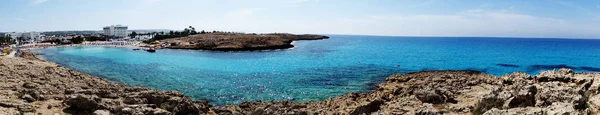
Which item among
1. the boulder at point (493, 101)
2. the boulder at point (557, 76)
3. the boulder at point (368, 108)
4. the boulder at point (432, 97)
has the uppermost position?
the boulder at point (557, 76)

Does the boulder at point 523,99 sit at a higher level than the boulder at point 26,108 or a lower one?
higher

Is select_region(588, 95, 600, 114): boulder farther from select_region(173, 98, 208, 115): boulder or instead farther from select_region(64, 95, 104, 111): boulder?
select_region(64, 95, 104, 111): boulder

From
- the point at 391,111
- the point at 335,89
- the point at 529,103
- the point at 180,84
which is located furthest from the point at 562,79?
the point at 180,84

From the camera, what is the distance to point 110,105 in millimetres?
13188

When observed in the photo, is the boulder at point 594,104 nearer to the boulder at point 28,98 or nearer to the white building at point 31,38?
the boulder at point 28,98

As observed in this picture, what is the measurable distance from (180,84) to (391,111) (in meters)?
21.6

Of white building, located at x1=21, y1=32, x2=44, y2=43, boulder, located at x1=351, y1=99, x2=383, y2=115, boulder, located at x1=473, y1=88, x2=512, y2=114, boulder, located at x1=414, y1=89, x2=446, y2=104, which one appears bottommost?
white building, located at x1=21, y1=32, x2=44, y2=43

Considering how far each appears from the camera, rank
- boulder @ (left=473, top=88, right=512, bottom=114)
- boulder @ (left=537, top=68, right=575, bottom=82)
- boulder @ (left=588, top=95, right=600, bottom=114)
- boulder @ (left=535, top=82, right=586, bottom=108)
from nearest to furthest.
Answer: boulder @ (left=588, top=95, right=600, bottom=114), boulder @ (left=535, top=82, right=586, bottom=108), boulder @ (left=473, top=88, right=512, bottom=114), boulder @ (left=537, top=68, right=575, bottom=82)

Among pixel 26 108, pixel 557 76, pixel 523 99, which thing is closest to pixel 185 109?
pixel 26 108

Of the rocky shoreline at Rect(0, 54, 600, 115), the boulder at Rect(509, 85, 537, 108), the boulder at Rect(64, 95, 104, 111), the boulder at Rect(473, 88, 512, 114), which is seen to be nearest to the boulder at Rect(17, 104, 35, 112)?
the rocky shoreline at Rect(0, 54, 600, 115)

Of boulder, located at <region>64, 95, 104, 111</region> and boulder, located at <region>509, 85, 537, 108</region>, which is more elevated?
boulder, located at <region>509, 85, 537, 108</region>

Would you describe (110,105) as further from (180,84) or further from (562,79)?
(562,79)

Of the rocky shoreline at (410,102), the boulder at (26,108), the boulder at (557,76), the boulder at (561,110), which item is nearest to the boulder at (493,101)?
the rocky shoreline at (410,102)

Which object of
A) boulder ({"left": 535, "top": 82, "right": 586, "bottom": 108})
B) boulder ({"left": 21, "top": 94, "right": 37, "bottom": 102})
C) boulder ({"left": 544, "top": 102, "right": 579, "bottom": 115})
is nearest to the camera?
boulder ({"left": 544, "top": 102, "right": 579, "bottom": 115})
